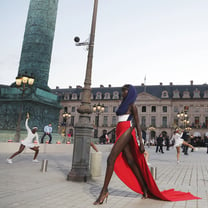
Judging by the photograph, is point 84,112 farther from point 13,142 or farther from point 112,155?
point 13,142

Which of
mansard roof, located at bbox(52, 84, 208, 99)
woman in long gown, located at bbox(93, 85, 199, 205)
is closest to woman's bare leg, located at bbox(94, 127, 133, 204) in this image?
woman in long gown, located at bbox(93, 85, 199, 205)

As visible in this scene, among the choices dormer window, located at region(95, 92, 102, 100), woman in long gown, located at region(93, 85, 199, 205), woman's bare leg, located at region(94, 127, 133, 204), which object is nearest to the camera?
woman's bare leg, located at region(94, 127, 133, 204)

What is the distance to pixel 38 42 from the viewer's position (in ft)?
70.3

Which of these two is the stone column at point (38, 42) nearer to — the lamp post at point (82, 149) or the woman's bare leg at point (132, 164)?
the lamp post at point (82, 149)

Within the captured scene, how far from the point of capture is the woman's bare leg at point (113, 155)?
13.0 ft

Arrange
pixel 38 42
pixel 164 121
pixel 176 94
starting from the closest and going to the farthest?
1. pixel 38 42
2. pixel 164 121
3. pixel 176 94

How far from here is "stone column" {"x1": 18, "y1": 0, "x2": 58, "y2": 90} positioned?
2130 cm

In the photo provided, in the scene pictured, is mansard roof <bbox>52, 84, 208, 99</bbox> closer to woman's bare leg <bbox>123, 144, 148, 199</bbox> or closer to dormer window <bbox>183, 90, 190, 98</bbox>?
dormer window <bbox>183, 90, 190, 98</bbox>

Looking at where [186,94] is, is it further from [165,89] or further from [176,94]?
[165,89]

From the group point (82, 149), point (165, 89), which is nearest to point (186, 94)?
point (165, 89)

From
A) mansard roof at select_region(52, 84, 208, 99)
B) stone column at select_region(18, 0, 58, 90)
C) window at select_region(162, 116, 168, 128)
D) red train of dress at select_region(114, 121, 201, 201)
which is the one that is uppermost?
mansard roof at select_region(52, 84, 208, 99)

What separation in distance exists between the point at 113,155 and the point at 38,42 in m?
19.6

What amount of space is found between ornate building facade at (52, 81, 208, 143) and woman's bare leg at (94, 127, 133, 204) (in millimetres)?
53789

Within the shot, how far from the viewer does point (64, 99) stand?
72.7 m
